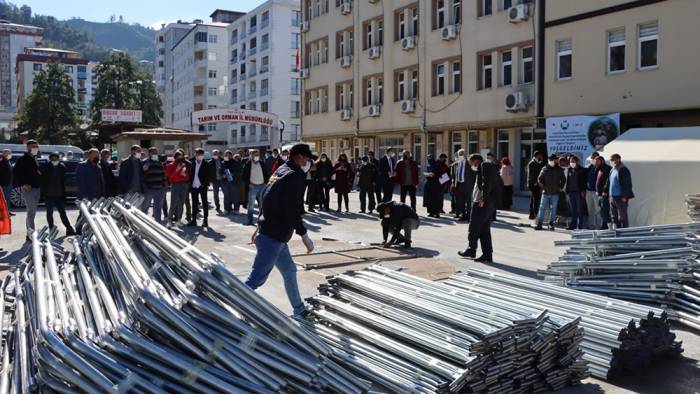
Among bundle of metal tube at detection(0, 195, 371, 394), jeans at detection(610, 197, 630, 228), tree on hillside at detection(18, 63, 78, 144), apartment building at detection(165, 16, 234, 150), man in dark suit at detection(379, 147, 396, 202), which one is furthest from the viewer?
apartment building at detection(165, 16, 234, 150)

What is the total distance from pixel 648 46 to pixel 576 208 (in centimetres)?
906

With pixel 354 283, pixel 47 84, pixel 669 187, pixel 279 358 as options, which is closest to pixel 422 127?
pixel 669 187

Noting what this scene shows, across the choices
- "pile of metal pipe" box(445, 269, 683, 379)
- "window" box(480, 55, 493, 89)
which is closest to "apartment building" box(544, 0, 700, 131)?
"window" box(480, 55, 493, 89)

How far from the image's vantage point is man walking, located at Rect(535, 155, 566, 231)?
16.2m

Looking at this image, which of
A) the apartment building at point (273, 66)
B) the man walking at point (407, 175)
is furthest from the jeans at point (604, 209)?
the apartment building at point (273, 66)

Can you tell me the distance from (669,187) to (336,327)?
476 inches

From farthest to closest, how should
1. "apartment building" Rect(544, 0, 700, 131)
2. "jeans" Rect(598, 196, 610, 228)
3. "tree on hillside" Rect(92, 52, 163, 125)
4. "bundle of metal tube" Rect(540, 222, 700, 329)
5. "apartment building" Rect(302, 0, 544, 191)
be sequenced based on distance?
"tree on hillside" Rect(92, 52, 163, 125) → "apartment building" Rect(302, 0, 544, 191) → "apartment building" Rect(544, 0, 700, 131) → "jeans" Rect(598, 196, 610, 228) → "bundle of metal tube" Rect(540, 222, 700, 329)

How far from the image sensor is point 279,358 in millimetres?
4746

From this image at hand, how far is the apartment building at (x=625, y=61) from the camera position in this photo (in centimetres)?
2097

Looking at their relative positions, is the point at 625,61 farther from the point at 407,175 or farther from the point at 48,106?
the point at 48,106

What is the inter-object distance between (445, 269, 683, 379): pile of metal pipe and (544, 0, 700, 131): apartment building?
16074mm

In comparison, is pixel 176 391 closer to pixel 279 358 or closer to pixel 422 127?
pixel 279 358

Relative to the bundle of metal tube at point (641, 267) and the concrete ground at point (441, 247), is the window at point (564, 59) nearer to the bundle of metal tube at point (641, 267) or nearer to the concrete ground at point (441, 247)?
the concrete ground at point (441, 247)

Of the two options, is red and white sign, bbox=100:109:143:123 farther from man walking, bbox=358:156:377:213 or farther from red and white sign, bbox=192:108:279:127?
man walking, bbox=358:156:377:213
